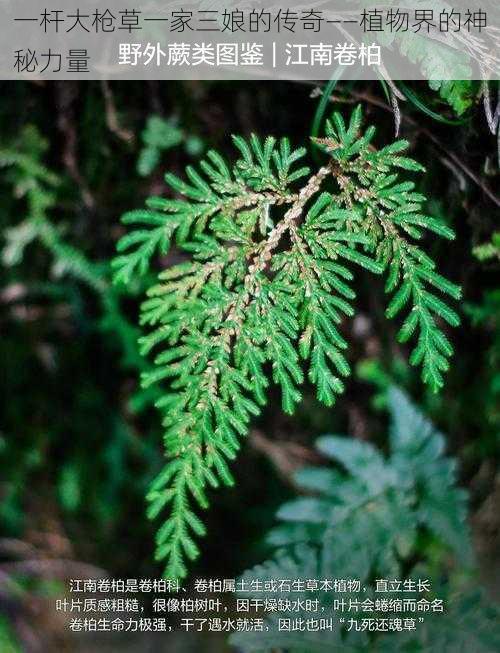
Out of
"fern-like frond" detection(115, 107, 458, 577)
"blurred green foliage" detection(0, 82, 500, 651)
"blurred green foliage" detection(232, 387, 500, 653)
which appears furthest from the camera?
"blurred green foliage" detection(0, 82, 500, 651)

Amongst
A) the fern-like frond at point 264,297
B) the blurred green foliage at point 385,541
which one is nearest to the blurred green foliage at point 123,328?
the blurred green foliage at point 385,541

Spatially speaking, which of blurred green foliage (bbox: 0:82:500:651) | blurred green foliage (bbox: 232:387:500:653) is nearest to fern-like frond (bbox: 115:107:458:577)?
blurred green foliage (bbox: 0:82:500:651)

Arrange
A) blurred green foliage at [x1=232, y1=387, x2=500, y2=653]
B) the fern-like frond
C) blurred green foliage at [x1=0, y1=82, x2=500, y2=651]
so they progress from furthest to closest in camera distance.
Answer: blurred green foliage at [x1=0, y1=82, x2=500, y2=651] → blurred green foliage at [x1=232, y1=387, x2=500, y2=653] → the fern-like frond

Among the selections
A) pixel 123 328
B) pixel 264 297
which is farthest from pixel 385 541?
pixel 123 328

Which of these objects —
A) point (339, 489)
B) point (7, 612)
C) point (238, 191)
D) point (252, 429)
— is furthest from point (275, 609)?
point (7, 612)

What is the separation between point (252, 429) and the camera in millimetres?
2436

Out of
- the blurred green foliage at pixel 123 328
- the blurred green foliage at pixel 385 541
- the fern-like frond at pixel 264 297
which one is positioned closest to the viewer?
the fern-like frond at pixel 264 297

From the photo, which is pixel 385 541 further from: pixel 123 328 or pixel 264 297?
pixel 123 328

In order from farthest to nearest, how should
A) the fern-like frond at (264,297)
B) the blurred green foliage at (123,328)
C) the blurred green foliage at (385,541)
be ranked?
the blurred green foliage at (123,328) → the blurred green foliage at (385,541) → the fern-like frond at (264,297)

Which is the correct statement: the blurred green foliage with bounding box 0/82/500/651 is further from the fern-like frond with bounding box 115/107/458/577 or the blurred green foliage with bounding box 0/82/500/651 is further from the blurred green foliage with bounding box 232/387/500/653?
the fern-like frond with bounding box 115/107/458/577

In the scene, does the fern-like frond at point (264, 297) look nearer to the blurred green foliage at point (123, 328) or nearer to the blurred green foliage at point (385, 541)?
the blurred green foliage at point (123, 328)

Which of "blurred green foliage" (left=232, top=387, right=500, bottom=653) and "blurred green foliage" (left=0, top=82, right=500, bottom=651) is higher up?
"blurred green foliage" (left=0, top=82, right=500, bottom=651)

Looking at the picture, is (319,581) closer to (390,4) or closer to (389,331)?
(389,331)

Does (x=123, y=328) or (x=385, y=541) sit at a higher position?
(x=123, y=328)
